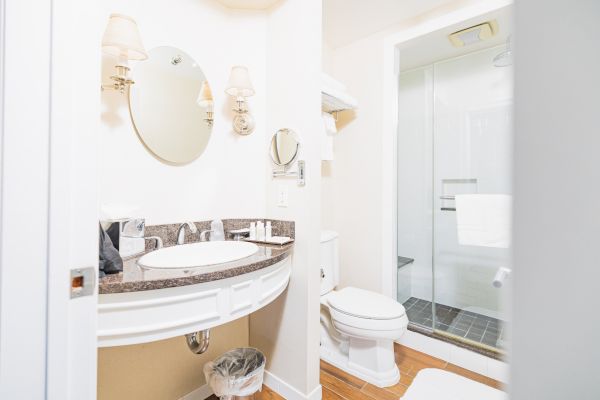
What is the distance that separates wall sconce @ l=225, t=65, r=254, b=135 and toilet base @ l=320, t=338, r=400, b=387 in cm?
152

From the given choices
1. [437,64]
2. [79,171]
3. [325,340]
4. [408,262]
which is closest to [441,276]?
[408,262]

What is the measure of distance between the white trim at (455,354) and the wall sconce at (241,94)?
6.26 ft

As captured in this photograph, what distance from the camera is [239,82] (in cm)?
141

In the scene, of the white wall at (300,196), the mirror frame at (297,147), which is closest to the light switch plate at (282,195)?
the white wall at (300,196)

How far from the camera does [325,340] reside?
1.86m

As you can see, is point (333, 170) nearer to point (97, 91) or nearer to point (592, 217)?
point (97, 91)

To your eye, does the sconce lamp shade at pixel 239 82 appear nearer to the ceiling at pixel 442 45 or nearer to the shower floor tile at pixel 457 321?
the ceiling at pixel 442 45

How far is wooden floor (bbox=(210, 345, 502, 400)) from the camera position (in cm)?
146

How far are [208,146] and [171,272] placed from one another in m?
0.83

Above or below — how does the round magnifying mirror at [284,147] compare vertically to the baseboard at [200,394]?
above

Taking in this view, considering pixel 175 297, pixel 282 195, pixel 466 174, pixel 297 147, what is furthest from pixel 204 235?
pixel 466 174

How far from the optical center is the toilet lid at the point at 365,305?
5.06 ft

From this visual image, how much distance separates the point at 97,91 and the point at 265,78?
118 cm

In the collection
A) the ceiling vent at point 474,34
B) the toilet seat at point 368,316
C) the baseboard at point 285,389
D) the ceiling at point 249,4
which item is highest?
the ceiling at point 249,4
